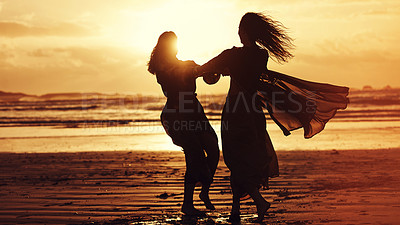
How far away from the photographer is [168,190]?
27.1ft

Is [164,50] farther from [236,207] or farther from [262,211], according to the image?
[262,211]

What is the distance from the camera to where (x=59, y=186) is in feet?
29.0

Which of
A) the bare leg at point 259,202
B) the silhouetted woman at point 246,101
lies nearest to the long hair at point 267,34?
the silhouetted woman at point 246,101

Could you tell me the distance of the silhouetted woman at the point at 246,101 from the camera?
591cm

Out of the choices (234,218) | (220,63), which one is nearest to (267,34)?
(220,63)

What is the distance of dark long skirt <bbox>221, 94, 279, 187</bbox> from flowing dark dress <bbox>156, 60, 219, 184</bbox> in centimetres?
54

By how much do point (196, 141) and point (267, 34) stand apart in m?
1.49

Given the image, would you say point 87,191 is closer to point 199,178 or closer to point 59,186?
point 59,186

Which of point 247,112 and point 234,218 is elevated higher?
point 247,112

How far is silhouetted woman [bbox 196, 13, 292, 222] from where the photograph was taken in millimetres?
5914

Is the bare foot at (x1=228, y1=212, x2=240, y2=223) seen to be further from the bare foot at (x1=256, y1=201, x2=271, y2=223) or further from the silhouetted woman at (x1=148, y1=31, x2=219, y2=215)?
the silhouetted woman at (x1=148, y1=31, x2=219, y2=215)

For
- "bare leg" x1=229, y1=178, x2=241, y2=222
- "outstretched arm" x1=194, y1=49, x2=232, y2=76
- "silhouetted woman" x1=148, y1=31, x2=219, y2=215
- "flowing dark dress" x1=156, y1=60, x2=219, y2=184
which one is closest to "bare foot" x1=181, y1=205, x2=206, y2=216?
"silhouetted woman" x1=148, y1=31, x2=219, y2=215

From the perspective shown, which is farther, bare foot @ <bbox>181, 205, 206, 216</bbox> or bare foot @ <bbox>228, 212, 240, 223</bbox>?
bare foot @ <bbox>181, 205, 206, 216</bbox>

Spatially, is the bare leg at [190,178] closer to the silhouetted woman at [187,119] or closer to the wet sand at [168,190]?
the silhouetted woman at [187,119]
